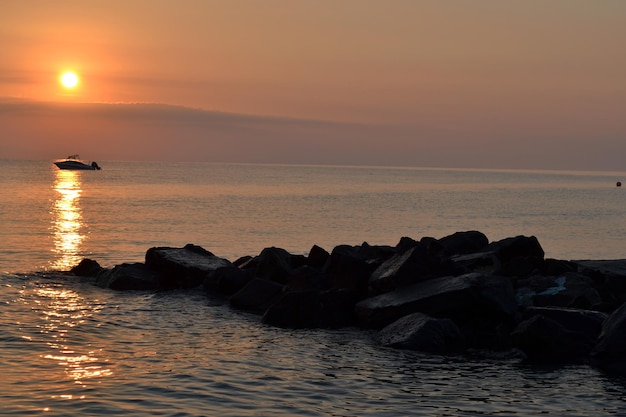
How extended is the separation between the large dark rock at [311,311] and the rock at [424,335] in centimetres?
247

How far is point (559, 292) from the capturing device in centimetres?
2238

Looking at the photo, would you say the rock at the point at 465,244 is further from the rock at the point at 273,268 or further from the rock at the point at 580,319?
the rock at the point at 580,319

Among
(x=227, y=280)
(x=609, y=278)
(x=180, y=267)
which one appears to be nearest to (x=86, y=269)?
(x=180, y=267)

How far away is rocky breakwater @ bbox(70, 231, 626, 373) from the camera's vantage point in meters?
18.6

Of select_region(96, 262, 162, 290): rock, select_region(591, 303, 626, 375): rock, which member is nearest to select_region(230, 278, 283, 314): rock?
select_region(96, 262, 162, 290): rock

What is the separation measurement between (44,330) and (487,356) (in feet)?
34.8

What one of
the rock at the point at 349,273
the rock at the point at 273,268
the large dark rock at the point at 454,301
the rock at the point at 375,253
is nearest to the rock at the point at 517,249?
the rock at the point at 375,253

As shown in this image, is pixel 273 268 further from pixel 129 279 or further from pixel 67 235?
pixel 67 235

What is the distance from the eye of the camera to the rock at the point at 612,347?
17.5 m

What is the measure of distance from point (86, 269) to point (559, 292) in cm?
1779

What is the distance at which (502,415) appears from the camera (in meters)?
13.5

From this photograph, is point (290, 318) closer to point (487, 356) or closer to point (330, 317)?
point (330, 317)

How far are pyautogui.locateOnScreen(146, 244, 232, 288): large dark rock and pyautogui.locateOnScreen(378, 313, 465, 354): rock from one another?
952cm

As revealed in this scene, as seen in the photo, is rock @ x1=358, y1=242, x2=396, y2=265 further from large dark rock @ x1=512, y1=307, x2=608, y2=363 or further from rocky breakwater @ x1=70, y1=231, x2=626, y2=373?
large dark rock @ x1=512, y1=307, x2=608, y2=363
